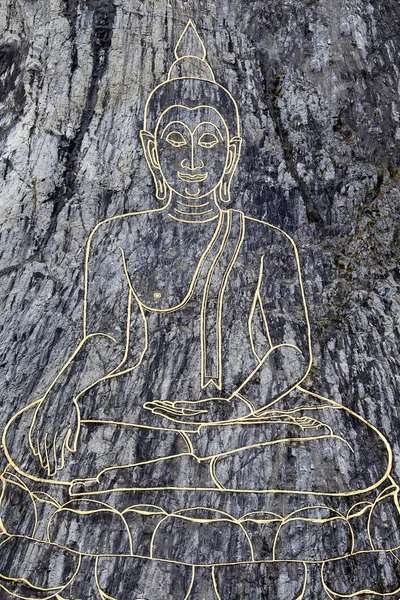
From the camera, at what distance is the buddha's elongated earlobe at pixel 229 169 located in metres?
6.06

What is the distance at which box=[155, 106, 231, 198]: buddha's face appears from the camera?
604cm

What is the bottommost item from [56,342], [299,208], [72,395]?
[72,395]

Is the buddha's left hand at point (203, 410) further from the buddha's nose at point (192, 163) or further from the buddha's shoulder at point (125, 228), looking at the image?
the buddha's nose at point (192, 163)


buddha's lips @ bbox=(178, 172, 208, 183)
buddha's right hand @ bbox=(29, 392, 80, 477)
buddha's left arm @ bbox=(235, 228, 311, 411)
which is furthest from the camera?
buddha's lips @ bbox=(178, 172, 208, 183)

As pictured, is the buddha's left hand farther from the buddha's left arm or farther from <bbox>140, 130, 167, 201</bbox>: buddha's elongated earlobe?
<bbox>140, 130, 167, 201</bbox>: buddha's elongated earlobe

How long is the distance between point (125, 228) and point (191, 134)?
1098mm

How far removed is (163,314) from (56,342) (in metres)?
0.93

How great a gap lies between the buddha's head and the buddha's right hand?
2.10m

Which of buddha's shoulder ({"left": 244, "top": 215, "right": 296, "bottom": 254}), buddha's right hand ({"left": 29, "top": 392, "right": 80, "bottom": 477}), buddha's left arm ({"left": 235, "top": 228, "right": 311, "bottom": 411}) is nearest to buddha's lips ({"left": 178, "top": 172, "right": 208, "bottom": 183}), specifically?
buddha's shoulder ({"left": 244, "top": 215, "right": 296, "bottom": 254})

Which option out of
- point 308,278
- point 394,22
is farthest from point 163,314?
point 394,22

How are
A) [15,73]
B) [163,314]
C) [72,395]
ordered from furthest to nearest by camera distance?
[15,73]
[163,314]
[72,395]

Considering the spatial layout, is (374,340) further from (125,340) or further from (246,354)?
(125,340)

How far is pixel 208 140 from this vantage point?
6.17 metres

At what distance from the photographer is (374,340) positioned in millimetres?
5715
